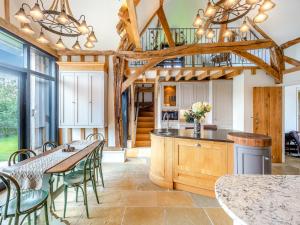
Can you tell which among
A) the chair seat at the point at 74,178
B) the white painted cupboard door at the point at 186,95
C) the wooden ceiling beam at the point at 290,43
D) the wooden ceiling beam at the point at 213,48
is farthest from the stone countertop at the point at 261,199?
the white painted cupboard door at the point at 186,95

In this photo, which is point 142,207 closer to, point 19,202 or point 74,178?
point 74,178

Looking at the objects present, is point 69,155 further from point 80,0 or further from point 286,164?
point 286,164

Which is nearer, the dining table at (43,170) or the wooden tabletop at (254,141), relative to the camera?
the dining table at (43,170)

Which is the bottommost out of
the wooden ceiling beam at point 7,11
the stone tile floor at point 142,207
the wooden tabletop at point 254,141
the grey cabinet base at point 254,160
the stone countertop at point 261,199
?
the stone tile floor at point 142,207

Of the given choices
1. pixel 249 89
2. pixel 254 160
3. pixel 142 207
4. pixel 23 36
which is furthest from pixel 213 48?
pixel 23 36

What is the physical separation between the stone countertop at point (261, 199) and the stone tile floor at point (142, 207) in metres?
1.68

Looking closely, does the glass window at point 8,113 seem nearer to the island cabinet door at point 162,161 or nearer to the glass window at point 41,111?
the glass window at point 41,111

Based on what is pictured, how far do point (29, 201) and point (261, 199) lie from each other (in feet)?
7.25

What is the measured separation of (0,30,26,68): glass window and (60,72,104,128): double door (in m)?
1.23

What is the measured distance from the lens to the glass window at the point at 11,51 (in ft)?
11.7

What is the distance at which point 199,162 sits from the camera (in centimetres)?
344

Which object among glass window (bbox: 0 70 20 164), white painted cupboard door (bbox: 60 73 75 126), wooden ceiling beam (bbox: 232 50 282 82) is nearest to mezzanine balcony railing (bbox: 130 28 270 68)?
wooden ceiling beam (bbox: 232 50 282 82)

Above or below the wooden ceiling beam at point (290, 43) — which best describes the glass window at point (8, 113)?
below

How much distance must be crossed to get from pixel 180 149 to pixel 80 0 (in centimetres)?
416
